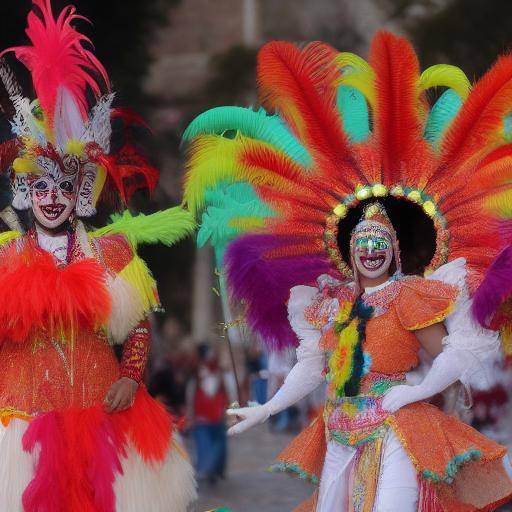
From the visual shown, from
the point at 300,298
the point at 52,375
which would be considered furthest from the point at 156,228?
the point at 52,375

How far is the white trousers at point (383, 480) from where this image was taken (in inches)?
233

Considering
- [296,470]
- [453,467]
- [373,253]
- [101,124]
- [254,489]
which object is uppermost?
[101,124]

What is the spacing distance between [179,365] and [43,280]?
559 inches

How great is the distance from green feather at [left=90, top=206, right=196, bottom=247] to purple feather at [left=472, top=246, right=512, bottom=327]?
60.4 inches

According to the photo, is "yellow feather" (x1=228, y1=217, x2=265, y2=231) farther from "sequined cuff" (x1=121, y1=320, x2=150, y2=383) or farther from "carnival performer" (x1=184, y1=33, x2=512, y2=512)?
"sequined cuff" (x1=121, y1=320, x2=150, y2=383)

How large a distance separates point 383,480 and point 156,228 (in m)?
1.71

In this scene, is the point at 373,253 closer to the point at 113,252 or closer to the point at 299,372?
the point at 299,372

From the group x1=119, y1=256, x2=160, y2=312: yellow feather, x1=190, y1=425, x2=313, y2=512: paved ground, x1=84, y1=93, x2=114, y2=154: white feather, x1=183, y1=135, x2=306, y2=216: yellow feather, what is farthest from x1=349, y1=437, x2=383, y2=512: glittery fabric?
x1=190, y1=425, x2=313, y2=512: paved ground

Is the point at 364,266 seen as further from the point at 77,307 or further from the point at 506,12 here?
the point at 506,12

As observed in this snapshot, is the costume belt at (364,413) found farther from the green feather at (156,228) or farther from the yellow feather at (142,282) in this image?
the green feather at (156,228)

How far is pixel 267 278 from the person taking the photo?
22.2 ft

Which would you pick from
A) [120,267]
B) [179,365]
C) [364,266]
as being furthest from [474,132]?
[179,365]

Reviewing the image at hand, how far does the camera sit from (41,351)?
6328 mm

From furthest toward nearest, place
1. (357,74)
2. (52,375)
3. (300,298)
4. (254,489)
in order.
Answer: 1. (254,489)
2. (300,298)
3. (357,74)
4. (52,375)
